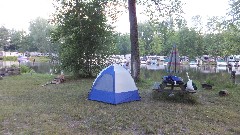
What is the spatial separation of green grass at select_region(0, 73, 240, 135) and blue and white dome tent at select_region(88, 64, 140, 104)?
287mm

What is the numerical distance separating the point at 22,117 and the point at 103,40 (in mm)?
10180

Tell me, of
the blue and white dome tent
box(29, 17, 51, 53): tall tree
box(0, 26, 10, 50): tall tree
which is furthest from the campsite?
box(0, 26, 10, 50): tall tree

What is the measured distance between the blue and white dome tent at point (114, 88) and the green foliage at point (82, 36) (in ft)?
23.4

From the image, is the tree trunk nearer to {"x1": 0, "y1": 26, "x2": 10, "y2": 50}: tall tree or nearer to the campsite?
the campsite

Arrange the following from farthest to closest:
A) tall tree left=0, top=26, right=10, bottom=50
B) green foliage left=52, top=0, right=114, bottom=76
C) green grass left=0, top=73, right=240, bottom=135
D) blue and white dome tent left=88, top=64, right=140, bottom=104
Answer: tall tree left=0, top=26, right=10, bottom=50
green foliage left=52, top=0, right=114, bottom=76
blue and white dome tent left=88, top=64, right=140, bottom=104
green grass left=0, top=73, right=240, bottom=135

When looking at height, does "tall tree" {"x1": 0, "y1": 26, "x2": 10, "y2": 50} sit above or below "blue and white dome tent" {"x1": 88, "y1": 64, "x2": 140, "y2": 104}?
above

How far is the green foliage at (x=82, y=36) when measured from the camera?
16812 mm

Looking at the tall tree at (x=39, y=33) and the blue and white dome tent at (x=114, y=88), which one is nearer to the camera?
the blue and white dome tent at (x=114, y=88)

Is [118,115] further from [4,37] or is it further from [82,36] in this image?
[4,37]

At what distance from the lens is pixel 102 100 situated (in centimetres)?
988

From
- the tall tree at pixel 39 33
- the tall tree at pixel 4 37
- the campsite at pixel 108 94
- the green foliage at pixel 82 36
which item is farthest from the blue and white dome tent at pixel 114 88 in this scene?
the tall tree at pixel 4 37

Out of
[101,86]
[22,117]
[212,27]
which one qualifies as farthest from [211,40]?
[22,117]

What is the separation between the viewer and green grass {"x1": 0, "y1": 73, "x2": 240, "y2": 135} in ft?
22.0

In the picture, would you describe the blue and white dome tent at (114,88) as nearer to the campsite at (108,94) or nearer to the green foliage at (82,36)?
the campsite at (108,94)
